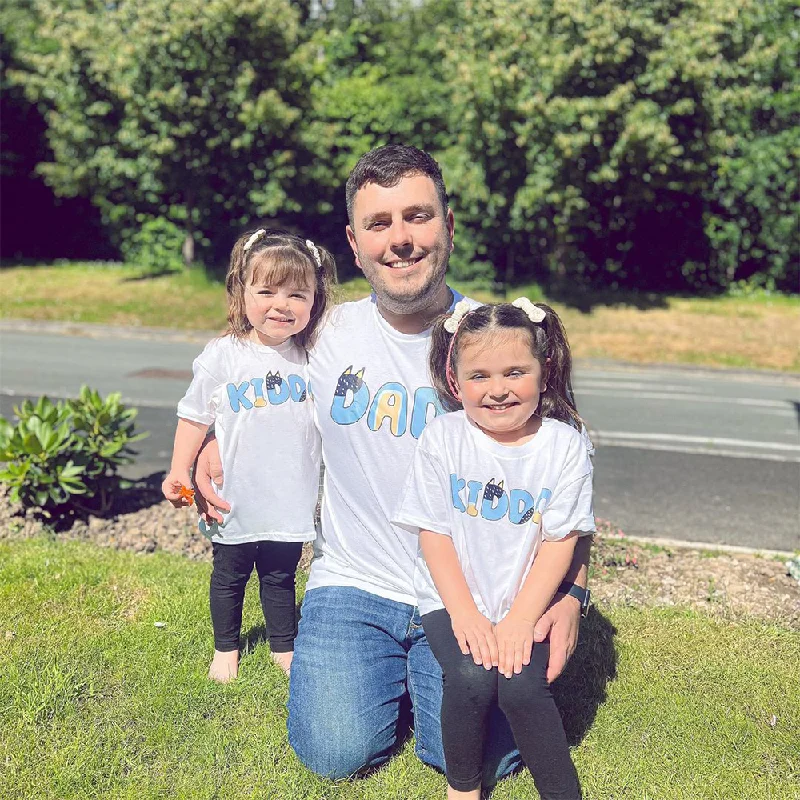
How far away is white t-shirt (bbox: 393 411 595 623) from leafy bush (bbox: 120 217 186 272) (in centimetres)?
2109

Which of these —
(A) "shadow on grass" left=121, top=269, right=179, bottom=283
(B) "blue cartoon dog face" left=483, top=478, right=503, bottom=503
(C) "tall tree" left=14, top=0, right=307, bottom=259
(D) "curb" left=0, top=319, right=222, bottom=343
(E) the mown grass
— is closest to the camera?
(B) "blue cartoon dog face" left=483, top=478, right=503, bottom=503

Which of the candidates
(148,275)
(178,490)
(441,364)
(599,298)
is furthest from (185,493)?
(148,275)

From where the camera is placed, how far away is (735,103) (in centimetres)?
1800

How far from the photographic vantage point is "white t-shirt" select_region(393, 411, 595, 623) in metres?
2.81

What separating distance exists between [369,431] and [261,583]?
89cm

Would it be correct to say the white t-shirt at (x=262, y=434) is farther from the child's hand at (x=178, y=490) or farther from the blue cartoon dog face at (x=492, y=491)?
the blue cartoon dog face at (x=492, y=491)

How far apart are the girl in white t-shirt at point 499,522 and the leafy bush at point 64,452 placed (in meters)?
3.02

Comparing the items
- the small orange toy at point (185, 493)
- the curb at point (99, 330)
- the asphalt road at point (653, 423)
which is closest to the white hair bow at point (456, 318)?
the small orange toy at point (185, 493)

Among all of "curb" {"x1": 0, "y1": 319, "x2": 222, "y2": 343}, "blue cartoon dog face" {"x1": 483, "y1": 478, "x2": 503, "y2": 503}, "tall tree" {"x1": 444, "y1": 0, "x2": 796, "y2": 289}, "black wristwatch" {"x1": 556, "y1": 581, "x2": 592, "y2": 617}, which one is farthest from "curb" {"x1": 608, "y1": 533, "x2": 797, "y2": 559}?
"tall tree" {"x1": 444, "y1": 0, "x2": 796, "y2": 289}

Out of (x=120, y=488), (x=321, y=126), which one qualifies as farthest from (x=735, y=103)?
(x=120, y=488)

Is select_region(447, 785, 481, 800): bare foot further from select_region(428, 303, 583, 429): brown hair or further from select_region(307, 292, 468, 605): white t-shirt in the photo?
select_region(428, 303, 583, 429): brown hair

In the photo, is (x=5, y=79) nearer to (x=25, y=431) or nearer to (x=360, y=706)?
(x=25, y=431)

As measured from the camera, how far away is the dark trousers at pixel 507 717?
274cm

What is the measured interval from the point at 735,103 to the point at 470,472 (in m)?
17.4
